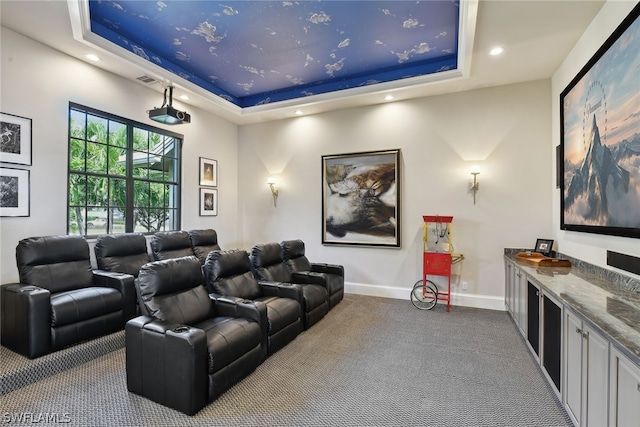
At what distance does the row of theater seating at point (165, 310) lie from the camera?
87.1 inches

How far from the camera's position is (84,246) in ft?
11.6

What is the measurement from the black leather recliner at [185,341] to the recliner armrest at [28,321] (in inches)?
38.3

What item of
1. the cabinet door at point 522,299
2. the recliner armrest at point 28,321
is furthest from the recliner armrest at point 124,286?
the cabinet door at point 522,299

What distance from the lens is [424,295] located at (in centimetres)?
478

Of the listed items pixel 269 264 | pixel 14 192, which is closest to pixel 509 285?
pixel 269 264

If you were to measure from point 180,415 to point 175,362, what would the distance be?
37 cm

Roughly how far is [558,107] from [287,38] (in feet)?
11.7

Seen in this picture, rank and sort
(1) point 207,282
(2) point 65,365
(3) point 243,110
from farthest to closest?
(3) point 243,110 → (1) point 207,282 → (2) point 65,365

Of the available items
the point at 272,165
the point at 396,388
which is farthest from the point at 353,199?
the point at 396,388

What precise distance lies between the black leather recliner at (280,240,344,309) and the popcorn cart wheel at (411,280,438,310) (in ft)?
3.77

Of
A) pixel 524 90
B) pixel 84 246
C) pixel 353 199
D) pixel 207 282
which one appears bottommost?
Answer: pixel 207 282

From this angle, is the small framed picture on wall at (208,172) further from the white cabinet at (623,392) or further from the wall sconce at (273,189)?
the white cabinet at (623,392)

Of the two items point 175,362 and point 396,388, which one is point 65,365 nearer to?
point 175,362

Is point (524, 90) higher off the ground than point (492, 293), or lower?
higher
